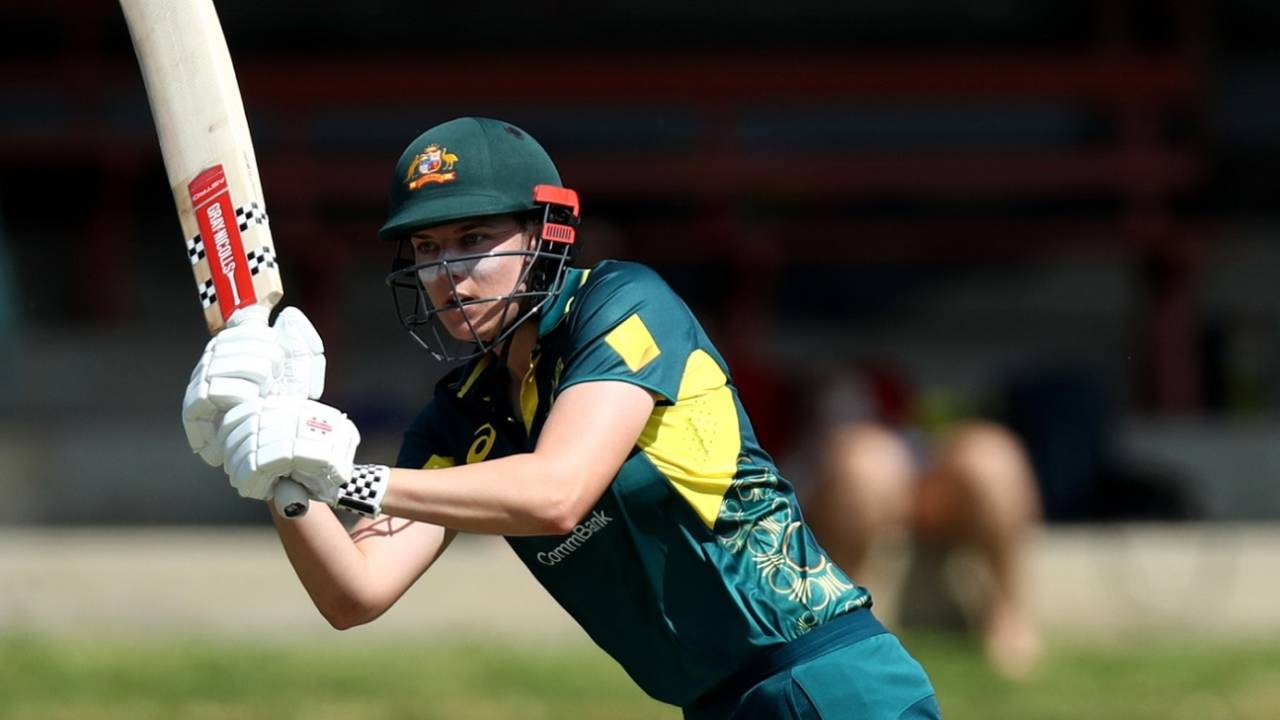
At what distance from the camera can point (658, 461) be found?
278cm

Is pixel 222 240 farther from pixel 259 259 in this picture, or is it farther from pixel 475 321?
pixel 475 321

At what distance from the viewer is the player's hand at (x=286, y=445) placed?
245 cm

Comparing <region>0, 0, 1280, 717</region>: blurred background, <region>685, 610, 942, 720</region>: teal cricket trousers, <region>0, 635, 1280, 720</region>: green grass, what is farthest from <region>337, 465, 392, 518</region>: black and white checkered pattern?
<region>0, 0, 1280, 717</region>: blurred background

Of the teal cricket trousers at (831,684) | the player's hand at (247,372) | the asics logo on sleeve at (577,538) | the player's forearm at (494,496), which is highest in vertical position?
the player's hand at (247,372)

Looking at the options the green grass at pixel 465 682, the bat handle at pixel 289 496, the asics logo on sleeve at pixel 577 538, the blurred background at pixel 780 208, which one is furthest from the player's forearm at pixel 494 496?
Result: the blurred background at pixel 780 208

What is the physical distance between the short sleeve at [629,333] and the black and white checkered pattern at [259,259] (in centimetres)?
46

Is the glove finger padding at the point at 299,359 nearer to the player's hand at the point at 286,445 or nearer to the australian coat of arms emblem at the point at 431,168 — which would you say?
the player's hand at the point at 286,445

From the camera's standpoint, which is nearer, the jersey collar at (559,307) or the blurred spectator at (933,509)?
the jersey collar at (559,307)

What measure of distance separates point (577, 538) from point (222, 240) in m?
0.70

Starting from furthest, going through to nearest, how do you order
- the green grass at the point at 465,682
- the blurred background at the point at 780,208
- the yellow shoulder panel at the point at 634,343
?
1. the blurred background at the point at 780,208
2. the green grass at the point at 465,682
3. the yellow shoulder panel at the point at 634,343

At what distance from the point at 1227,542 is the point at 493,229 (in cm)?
495

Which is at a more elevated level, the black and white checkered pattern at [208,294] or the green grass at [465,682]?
the black and white checkered pattern at [208,294]

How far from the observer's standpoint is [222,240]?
2.89 meters

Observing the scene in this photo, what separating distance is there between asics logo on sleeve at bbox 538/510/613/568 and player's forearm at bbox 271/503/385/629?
0.90 ft
